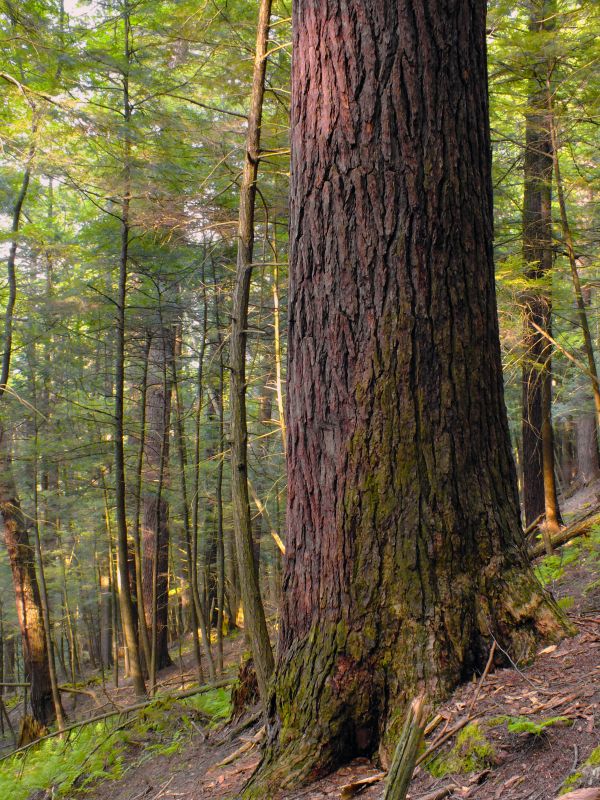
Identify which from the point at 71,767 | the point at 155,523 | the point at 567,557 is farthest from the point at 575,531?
the point at 155,523

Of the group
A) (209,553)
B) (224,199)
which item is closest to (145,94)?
(224,199)

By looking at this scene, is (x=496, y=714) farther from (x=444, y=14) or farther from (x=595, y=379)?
(x=595, y=379)

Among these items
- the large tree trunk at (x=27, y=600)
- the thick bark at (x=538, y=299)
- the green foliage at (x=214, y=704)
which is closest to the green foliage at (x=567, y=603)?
the green foliage at (x=214, y=704)

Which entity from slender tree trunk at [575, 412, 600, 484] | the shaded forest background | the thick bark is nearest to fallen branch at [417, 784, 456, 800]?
the shaded forest background

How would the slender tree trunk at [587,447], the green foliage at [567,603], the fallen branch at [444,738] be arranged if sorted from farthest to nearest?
the slender tree trunk at [587,447] → the green foliage at [567,603] → the fallen branch at [444,738]

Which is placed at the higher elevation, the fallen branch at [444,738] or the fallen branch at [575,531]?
the fallen branch at [575,531]

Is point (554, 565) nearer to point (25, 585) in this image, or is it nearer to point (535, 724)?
point (535, 724)

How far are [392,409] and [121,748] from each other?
4.86 m

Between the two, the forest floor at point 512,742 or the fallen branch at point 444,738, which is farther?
the fallen branch at point 444,738

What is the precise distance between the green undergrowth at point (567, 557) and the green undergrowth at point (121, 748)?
323cm

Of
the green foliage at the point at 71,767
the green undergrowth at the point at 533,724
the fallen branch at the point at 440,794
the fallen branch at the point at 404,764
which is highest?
the fallen branch at the point at 404,764

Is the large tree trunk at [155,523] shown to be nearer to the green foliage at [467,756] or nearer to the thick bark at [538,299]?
the thick bark at [538,299]

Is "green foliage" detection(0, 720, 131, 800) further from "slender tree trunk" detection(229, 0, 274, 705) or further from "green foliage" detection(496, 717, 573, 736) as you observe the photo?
"green foliage" detection(496, 717, 573, 736)

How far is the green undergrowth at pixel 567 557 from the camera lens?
5.68m
